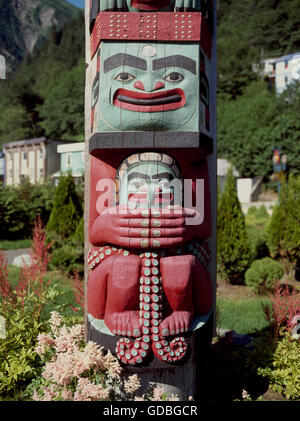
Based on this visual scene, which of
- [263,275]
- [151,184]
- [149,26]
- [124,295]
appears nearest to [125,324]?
[124,295]

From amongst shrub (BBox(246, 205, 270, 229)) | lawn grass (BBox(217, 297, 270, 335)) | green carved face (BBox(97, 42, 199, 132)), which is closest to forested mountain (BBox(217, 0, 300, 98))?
shrub (BBox(246, 205, 270, 229))

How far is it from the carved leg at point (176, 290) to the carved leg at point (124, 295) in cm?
22

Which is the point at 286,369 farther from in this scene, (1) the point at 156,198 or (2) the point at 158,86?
(2) the point at 158,86

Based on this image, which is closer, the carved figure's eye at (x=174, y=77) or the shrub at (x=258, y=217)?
the carved figure's eye at (x=174, y=77)

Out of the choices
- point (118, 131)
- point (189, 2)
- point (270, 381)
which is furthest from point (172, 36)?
point (270, 381)

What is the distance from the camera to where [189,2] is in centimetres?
310

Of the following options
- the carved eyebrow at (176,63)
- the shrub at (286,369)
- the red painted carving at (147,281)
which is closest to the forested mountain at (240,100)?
the shrub at (286,369)

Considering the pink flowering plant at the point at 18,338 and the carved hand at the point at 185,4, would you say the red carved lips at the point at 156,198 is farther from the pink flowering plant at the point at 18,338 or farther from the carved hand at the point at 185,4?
the carved hand at the point at 185,4

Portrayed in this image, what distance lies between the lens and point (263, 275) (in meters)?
8.36

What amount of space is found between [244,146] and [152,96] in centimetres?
2674

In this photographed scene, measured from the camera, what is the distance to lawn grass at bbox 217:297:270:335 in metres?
6.31

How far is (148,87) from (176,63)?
0.32 metres

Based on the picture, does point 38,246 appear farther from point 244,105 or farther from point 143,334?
point 244,105

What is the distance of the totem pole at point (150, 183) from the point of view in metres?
2.99
